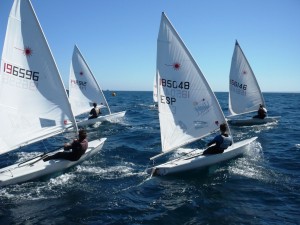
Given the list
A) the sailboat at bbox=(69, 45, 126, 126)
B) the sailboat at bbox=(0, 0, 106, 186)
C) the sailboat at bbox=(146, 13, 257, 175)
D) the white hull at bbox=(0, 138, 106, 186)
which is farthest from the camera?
the sailboat at bbox=(69, 45, 126, 126)

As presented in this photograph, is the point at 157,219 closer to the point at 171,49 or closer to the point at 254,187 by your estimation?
the point at 254,187

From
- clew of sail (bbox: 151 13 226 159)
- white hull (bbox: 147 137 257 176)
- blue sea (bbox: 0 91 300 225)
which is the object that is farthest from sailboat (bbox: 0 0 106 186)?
clew of sail (bbox: 151 13 226 159)

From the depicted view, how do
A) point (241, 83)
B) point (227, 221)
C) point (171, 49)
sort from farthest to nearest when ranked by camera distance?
point (241, 83) < point (171, 49) < point (227, 221)

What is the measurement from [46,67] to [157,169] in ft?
18.1

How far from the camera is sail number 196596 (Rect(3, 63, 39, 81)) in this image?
421 inches

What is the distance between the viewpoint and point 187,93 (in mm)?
12414

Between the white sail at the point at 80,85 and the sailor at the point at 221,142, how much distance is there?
14804 mm

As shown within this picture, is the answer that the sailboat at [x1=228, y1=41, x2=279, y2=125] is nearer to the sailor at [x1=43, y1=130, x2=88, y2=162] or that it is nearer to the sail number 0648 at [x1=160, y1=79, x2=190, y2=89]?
the sail number 0648 at [x1=160, y1=79, x2=190, y2=89]

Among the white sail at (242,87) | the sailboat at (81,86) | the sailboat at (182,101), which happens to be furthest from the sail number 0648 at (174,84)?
the sailboat at (81,86)

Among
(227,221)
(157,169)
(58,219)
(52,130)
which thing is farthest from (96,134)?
(227,221)

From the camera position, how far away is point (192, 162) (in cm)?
1152

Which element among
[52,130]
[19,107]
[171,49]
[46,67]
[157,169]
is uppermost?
[171,49]

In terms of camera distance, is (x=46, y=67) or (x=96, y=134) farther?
(x=96, y=134)

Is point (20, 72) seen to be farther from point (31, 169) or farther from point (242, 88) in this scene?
point (242, 88)
